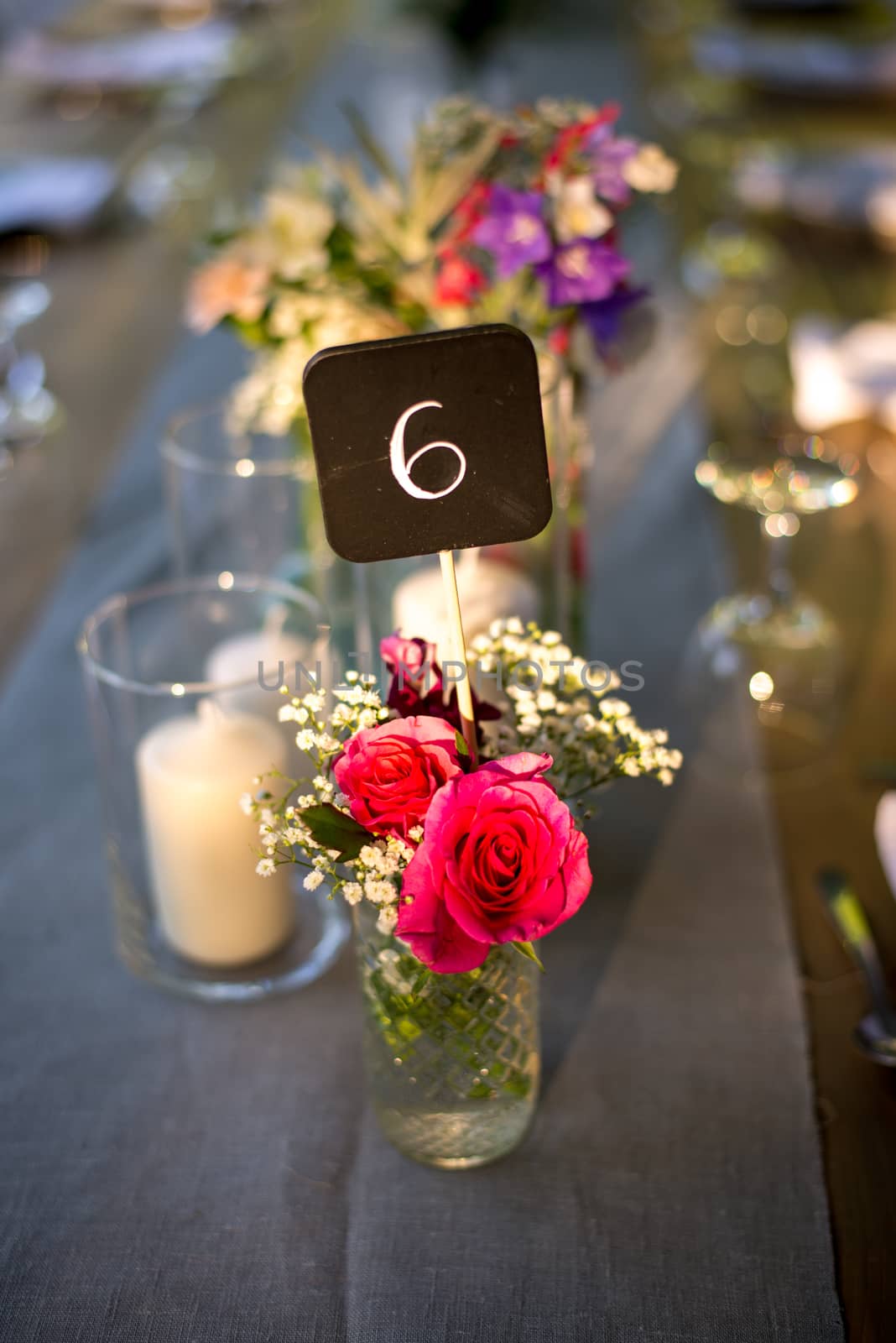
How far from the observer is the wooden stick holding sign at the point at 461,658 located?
0.58 meters

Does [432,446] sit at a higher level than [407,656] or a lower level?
higher

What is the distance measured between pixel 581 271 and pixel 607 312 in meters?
0.04

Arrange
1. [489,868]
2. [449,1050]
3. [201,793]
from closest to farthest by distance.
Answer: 1. [489,868]
2. [449,1050]
3. [201,793]

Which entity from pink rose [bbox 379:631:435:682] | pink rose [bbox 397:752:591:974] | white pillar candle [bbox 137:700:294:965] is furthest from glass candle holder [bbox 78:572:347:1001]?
pink rose [bbox 397:752:591:974]

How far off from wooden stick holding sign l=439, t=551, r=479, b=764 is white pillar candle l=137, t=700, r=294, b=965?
199 mm

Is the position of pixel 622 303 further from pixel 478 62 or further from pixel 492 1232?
pixel 478 62

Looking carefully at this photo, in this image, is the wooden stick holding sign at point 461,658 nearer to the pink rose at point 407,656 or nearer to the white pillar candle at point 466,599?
the pink rose at point 407,656

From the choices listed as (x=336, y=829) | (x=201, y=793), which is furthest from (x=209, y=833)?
(x=336, y=829)

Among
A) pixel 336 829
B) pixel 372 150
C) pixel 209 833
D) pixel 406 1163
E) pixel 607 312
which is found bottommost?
pixel 406 1163

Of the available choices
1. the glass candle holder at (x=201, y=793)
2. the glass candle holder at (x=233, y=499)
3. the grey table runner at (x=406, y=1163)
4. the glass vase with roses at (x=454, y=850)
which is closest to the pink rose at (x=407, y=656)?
the glass vase with roses at (x=454, y=850)

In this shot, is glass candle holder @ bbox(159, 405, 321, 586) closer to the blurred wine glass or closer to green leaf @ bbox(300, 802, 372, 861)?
the blurred wine glass

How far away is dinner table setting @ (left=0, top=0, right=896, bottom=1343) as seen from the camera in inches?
22.8

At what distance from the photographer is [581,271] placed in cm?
83

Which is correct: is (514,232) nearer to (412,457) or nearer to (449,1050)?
(412,457)
